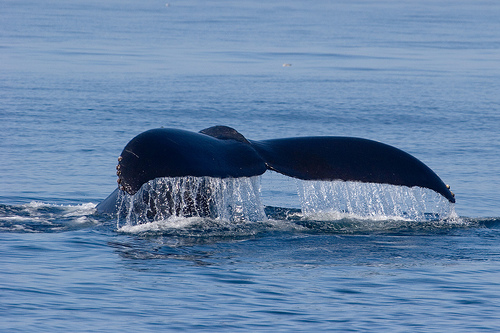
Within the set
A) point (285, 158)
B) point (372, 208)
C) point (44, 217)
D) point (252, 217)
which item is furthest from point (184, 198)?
point (372, 208)

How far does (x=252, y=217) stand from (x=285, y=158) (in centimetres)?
167

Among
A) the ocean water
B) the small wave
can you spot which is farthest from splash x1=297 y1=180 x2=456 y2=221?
the small wave

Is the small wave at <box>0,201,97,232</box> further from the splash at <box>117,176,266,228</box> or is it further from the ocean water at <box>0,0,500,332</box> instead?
the splash at <box>117,176,266,228</box>

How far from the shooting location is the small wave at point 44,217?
830cm

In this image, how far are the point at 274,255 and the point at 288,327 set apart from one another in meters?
1.63

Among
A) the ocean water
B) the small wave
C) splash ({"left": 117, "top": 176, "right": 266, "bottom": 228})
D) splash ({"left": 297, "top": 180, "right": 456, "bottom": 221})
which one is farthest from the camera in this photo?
splash ({"left": 297, "top": 180, "right": 456, "bottom": 221})

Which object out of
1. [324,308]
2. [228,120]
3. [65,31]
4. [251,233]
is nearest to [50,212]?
[251,233]

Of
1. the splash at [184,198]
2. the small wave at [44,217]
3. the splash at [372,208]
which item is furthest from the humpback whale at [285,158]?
the small wave at [44,217]

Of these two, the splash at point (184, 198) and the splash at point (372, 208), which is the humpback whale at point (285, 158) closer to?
the splash at point (184, 198)

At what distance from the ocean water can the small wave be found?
29mm

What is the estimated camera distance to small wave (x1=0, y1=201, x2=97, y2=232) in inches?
327

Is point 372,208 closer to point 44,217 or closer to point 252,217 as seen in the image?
point 252,217

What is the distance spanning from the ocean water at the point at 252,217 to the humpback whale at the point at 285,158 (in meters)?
0.54

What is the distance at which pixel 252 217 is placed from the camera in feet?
28.1
